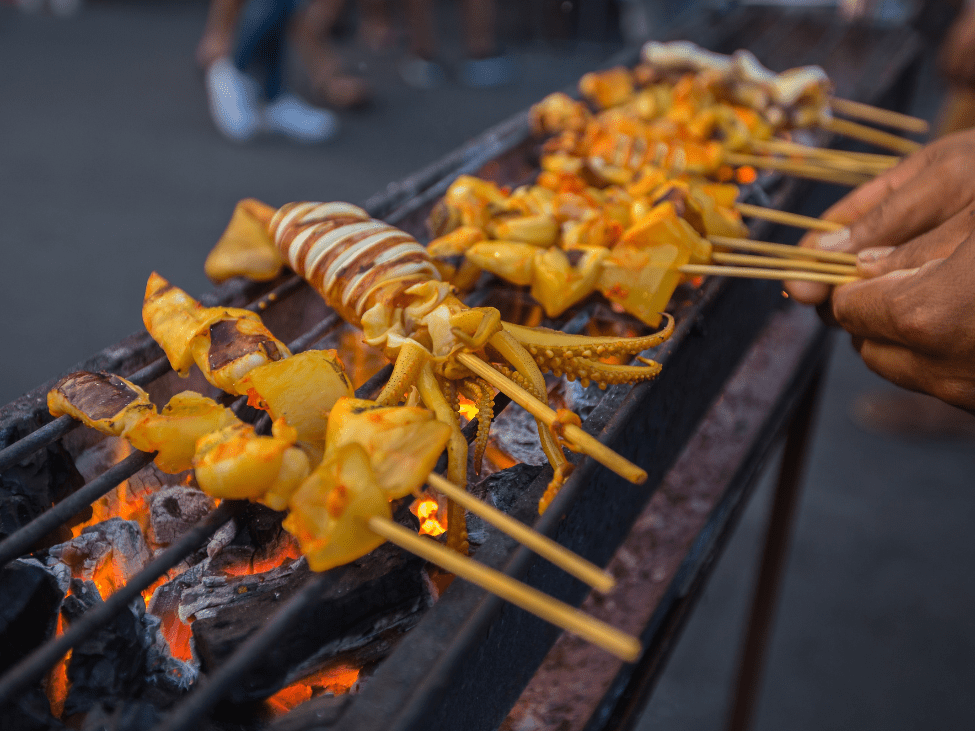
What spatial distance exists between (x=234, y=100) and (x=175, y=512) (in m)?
→ 6.20

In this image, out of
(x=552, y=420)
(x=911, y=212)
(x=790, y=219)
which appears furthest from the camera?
(x=790, y=219)

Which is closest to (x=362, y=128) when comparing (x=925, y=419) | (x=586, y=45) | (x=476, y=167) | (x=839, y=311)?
(x=586, y=45)

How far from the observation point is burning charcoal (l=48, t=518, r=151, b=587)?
142 centimetres

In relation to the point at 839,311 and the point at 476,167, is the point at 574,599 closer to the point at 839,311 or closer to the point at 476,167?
the point at 839,311

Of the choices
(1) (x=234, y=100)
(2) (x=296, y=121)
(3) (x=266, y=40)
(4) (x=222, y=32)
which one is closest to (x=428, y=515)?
(3) (x=266, y=40)

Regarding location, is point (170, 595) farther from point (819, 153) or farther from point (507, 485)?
point (819, 153)

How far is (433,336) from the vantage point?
1316 millimetres

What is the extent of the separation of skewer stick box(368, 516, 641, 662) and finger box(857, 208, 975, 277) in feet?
3.88

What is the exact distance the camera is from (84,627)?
0.99 metres

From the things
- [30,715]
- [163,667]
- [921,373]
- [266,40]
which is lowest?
[163,667]

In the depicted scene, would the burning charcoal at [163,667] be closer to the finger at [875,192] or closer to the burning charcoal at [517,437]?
the burning charcoal at [517,437]

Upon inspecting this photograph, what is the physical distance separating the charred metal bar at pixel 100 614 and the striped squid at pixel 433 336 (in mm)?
352

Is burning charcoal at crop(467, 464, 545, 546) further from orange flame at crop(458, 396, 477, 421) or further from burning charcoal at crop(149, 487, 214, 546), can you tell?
burning charcoal at crop(149, 487, 214, 546)

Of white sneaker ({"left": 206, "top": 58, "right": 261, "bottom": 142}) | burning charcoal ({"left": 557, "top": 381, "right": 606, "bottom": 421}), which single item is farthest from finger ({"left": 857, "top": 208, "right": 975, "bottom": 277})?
white sneaker ({"left": 206, "top": 58, "right": 261, "bottom": 142})
